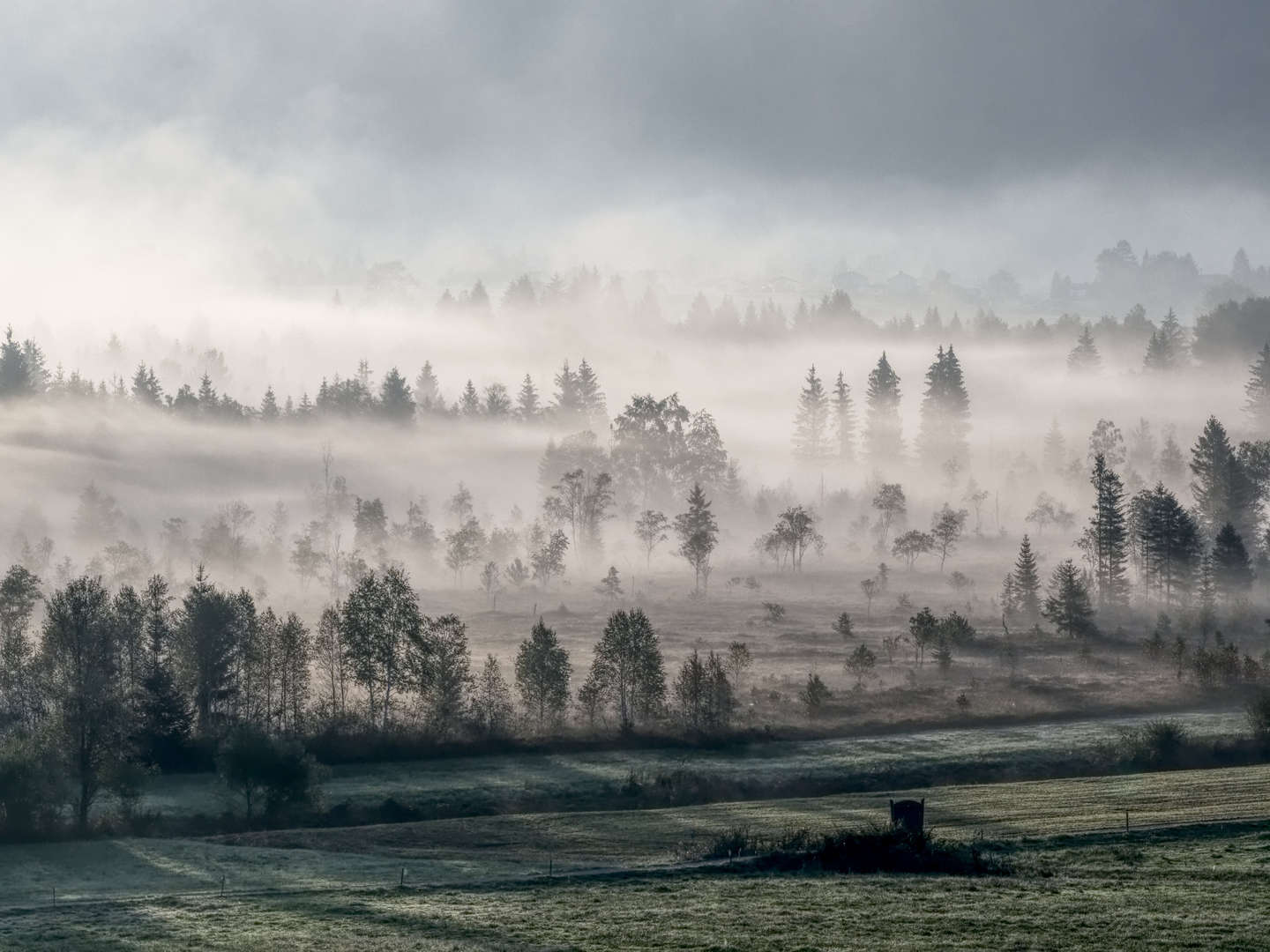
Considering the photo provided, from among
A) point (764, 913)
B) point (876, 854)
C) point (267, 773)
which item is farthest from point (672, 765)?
point (764, 913)

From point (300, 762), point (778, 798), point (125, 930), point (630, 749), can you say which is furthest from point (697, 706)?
point (125, 930)

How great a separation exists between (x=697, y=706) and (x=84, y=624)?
43.5m

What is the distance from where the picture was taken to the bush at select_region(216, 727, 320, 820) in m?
69.4

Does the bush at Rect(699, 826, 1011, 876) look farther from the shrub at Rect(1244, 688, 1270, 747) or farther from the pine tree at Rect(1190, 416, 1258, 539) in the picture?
the pine tree at Rect(1190, 416, 1258, 539)

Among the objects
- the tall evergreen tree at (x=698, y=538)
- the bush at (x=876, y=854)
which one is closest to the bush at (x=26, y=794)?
the bush at (x=876, y=854)

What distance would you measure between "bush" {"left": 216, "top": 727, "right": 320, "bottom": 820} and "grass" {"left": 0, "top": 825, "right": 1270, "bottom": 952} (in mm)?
22502

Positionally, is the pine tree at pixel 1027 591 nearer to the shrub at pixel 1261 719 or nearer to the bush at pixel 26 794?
the shrub at pixel 1261 719

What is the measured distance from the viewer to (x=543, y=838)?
60.0 m

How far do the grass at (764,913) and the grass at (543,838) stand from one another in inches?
152

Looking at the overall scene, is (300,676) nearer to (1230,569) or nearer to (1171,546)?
(1171,546)

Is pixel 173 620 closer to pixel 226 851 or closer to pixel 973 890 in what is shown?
pixel 226 851

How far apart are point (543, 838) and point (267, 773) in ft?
61.8

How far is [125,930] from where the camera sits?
41875mm

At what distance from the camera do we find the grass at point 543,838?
52.0 metres
